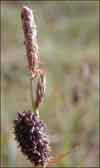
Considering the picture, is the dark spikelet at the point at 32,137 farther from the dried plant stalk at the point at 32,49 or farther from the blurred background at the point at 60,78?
the blurred background at the point at 60,78

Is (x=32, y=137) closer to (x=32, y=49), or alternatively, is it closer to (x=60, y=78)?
(x=32, y=49)

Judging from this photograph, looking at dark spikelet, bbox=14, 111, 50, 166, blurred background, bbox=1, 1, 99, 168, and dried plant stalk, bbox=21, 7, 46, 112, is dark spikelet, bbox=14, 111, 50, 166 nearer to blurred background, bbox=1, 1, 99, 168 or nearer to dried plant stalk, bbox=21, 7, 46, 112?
dried plant stalk, bbox=21, 7, 46, 112

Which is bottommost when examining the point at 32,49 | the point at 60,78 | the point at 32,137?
the point at 60,78

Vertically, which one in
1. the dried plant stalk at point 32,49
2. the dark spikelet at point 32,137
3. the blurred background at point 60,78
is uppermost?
the dried plant stalk at point 32,49

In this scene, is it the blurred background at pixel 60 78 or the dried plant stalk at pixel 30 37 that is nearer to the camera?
the dried plant stalk at pixel 30 37

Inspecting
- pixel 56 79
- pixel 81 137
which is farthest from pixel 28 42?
pixel 56 79

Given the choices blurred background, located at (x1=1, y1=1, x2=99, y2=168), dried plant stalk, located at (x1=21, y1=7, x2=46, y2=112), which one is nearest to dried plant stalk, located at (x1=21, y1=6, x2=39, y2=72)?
dried plant stalk, located at (x1=21, y1=7, x2=46, y2=112)

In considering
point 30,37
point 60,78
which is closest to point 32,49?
point 30,37

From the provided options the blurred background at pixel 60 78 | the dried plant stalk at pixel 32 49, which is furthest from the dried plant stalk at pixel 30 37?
the blurred background at pixel 60 78
